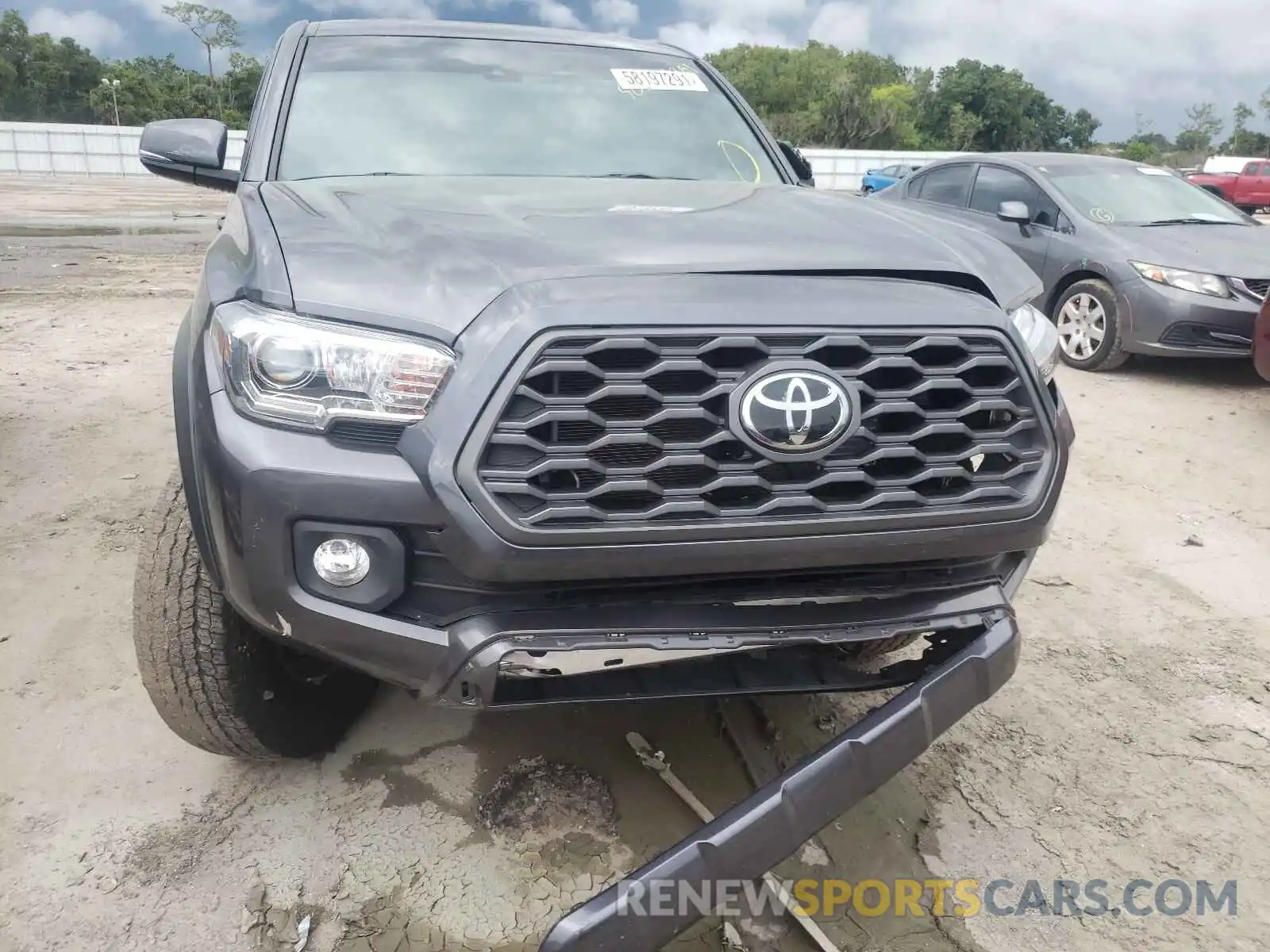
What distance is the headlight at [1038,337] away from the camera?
1.98 meters

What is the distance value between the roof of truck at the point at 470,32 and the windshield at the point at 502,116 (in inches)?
1.7

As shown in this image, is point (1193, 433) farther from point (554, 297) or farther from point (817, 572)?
point (554, 297)

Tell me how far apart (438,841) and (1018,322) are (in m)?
1.70

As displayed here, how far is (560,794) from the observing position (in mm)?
2217

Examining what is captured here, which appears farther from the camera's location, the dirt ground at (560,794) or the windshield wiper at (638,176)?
the windshield wiper at (638,176)

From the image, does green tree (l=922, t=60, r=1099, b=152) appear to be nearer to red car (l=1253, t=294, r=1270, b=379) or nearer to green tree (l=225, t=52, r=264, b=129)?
green tree (l=225, t=52, r=264, b=129)

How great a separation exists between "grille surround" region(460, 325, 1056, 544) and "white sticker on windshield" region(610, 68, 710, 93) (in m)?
1.85

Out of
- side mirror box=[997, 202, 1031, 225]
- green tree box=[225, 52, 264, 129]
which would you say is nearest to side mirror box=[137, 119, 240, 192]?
side mirror box=[997, 202, 1031, 225]

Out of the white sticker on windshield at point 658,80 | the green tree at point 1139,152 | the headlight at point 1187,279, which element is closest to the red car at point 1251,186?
the headlight at point 1187,279

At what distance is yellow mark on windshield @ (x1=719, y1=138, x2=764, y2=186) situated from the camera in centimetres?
293

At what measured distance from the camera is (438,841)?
6.80 ft

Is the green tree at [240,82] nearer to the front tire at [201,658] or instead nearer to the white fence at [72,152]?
the white fence at [72,152]

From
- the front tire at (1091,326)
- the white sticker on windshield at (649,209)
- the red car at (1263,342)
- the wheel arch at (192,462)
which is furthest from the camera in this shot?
the front tire at (1091,326)

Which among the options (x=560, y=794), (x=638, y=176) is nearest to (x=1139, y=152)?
(x=638, y=176)
